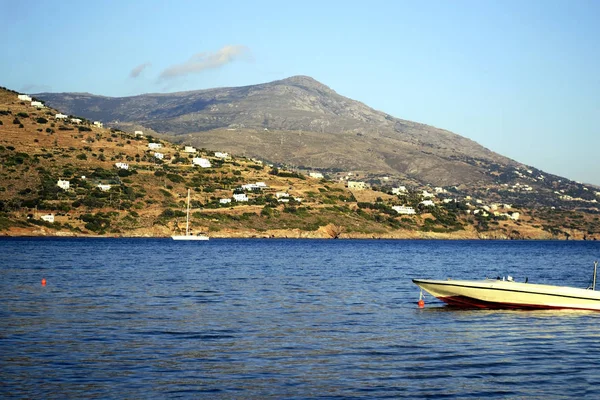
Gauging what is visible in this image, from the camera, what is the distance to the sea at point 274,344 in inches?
787

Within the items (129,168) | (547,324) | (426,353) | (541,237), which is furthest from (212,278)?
(541,237)

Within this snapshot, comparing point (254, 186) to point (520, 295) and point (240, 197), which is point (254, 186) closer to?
point (240, 197)

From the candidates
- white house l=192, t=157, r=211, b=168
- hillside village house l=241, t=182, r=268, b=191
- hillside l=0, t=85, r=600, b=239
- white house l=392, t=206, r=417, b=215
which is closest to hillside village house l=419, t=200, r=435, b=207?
hillside l=0, t=85, r=600, b=239

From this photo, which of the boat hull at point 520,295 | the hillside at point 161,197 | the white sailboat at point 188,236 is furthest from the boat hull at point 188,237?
the boat hull at point 520,295

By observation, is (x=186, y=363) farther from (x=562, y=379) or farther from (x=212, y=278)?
(x=212, y=278)

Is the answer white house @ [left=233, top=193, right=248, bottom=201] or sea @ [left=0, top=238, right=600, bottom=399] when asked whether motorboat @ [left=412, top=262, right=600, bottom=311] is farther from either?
white house @ [left=233, top=193, right=248, bottom=201]

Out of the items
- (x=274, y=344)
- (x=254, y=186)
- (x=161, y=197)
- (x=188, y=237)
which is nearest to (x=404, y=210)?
(x=254, y=186)

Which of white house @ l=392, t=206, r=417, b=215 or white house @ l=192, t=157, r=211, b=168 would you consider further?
white house @ l=392, t=206, r=417, b=215

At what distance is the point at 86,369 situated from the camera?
70.1 ft

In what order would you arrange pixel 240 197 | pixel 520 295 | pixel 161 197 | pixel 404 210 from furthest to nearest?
pixel 404 210
pixel 240 197
pixel 161 197
pixel 520 295

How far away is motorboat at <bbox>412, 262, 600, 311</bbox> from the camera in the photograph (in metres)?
35.9

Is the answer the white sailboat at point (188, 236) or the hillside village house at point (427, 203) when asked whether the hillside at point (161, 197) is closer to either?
the hillside village house at point (427, 203)

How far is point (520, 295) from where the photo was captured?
36.1 meters

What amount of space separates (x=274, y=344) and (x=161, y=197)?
371 ft
